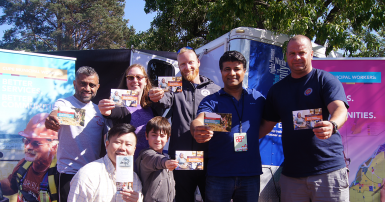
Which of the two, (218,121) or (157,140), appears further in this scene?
(157,140)

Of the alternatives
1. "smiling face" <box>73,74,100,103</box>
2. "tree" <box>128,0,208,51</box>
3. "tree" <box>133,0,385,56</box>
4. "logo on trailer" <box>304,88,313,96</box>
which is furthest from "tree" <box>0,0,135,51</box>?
"logo on trailer" <box>304,88,313,96</box>

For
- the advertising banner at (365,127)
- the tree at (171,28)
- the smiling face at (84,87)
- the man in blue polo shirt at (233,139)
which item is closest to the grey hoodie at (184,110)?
the man in blue polo shirt at (233,139)

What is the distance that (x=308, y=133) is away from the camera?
2.57 metres

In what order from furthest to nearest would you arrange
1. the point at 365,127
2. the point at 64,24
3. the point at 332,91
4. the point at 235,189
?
the point at 64,24 < the point at 365,127 < the point at 235,189 < the point at 332,91

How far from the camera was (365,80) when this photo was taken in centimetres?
431

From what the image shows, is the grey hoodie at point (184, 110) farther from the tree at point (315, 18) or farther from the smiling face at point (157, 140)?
the tree at point (315, 18)

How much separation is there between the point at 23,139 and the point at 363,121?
573 cm

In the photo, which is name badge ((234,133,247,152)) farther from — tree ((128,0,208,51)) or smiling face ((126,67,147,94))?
tree ((128,0,208,51))

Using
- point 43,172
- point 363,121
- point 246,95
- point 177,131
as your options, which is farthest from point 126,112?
point 363,121

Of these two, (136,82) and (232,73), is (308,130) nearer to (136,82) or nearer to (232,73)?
(232,73)

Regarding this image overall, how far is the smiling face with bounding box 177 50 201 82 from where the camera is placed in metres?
3.11

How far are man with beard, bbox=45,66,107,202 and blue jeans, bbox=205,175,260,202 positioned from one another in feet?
4.96

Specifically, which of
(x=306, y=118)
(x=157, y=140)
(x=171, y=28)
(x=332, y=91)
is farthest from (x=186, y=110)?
(x=171, y=28)

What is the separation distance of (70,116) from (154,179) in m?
1.16
